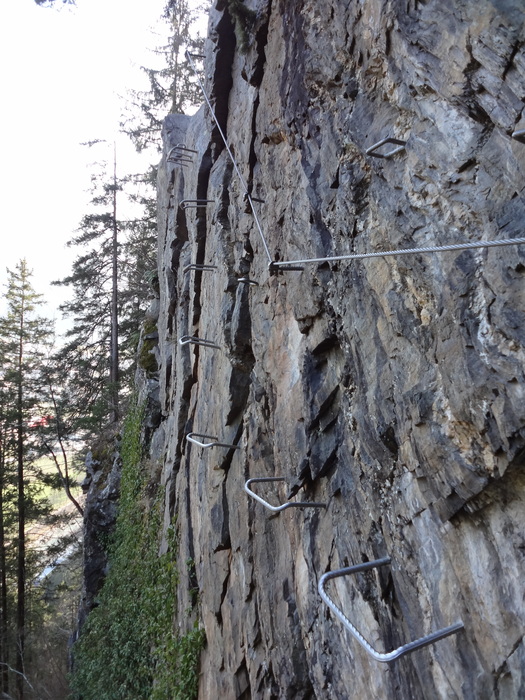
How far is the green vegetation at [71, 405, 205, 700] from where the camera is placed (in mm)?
5867

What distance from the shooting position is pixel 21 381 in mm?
16953

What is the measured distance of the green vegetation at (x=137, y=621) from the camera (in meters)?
5.87

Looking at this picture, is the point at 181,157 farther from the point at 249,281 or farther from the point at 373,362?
the point at 373,362

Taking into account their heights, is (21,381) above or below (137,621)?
above

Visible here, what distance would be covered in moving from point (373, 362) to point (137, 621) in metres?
7.36

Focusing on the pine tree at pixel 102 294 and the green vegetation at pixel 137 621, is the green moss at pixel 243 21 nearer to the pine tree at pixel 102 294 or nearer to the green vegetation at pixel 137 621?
the green vegetation at pixel 137 621

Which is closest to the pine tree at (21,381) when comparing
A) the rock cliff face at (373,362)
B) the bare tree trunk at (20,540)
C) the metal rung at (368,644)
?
the bare tree trunk at (20,540)

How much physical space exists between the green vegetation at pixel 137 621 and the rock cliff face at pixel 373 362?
36.4 inches

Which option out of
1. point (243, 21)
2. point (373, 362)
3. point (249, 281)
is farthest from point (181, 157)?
point (373, 362)

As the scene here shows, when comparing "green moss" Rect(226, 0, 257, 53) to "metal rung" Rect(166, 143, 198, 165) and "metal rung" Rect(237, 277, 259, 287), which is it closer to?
"metal rung" Rect(237, 277, 259, 287)

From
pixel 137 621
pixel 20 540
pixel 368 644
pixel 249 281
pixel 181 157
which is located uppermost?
pixel 181 157

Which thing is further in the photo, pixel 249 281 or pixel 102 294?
pixel 102 294

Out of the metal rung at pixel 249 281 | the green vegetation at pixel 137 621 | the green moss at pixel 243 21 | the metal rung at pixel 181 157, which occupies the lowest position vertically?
the green vegetation at pixel 137 621

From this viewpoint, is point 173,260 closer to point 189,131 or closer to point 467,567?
point 189,131
